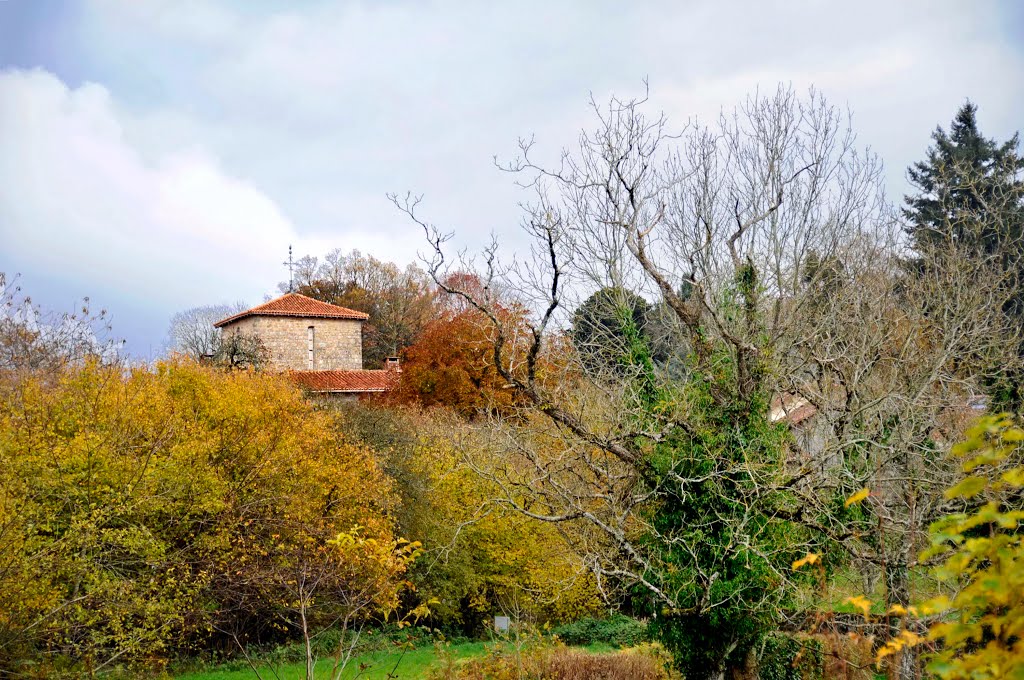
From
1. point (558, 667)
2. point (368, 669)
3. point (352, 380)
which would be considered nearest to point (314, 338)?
point (352, 380)

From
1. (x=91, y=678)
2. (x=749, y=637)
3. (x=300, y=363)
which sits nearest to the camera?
(x=91, y=678)

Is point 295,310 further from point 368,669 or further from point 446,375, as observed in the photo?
point 368,669

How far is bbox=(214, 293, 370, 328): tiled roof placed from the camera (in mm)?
37000

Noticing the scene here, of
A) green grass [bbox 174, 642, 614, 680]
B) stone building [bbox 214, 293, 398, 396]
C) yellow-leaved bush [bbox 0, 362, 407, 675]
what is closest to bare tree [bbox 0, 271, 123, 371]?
yellow-leaved bush [bbox 0, 362, 407, 675]

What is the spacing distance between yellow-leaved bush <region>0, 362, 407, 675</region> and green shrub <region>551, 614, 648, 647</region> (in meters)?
5.08

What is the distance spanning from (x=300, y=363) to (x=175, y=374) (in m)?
20.6

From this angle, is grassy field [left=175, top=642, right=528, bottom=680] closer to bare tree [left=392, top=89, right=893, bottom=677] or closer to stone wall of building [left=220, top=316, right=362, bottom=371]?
bare tree [left=392, top=89, right=893, bottom=677]

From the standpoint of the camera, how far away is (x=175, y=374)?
17.1 meters

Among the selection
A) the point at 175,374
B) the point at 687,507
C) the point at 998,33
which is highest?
the point at 998,33

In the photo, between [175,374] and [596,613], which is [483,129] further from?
[596,613]

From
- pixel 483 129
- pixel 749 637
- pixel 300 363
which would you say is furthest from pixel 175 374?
pixel 300 363

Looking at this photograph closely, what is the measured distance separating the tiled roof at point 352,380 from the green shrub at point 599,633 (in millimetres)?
17564

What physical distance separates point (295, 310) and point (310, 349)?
201 cm

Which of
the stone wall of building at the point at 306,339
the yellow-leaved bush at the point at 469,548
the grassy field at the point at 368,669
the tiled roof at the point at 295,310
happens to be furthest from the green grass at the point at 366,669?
the tiled roof at the point at 295,310
